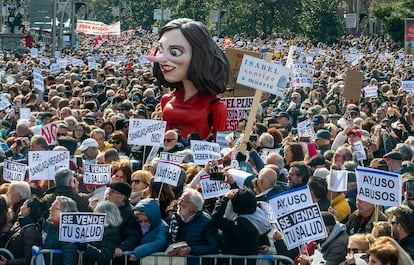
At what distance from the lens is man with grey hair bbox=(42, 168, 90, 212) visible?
10.5m

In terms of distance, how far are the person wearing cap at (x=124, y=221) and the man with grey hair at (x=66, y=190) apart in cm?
57

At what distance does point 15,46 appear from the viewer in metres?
52.0

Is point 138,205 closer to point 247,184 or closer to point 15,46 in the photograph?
point 247,184

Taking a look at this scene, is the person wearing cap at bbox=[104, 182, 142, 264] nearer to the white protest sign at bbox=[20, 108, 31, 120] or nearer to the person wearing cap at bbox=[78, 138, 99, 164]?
the person wearing cap at bbox=[78, 138, 99, 164]

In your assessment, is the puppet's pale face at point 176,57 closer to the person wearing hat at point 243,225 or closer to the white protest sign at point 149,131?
the white protest sign at point 149,131

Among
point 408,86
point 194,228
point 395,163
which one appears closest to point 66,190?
point 194,228

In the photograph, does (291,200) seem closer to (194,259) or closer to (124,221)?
(194,259)

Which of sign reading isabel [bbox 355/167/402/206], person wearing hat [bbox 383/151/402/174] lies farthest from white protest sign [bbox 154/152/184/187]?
person wearing hat [bbox 383/151/402/174]

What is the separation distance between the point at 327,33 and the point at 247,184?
161 ft

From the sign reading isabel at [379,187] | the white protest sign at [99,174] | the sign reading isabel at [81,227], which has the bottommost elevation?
the white protest sign at [99,174]

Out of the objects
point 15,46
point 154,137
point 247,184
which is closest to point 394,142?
point 154,137

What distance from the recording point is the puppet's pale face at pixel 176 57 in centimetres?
1548

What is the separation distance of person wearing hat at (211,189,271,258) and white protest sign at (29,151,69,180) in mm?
2779

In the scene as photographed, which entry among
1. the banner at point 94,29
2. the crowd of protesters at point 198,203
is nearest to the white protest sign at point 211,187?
the crowd of protesters at point 198,203
